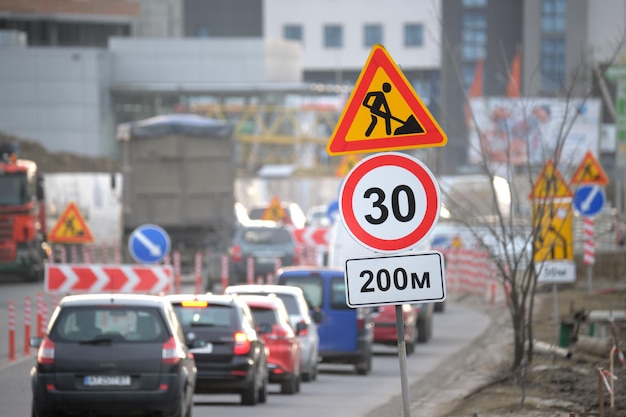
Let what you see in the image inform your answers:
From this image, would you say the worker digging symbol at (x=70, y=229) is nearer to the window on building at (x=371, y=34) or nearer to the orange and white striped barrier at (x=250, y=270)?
the orange and white striped barrier at (x=250, y=270)

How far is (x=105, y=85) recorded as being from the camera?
79.7 m

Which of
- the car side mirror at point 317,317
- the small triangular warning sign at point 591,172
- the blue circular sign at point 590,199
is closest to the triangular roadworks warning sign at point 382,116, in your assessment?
the car side mirror at point 317,317

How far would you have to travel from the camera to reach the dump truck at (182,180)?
141 ft

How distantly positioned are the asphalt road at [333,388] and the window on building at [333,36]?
280 feet

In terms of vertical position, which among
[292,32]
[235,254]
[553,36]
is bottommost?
[235,254]

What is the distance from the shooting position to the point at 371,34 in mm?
114750

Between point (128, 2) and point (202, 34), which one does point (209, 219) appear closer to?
point (128, 2)

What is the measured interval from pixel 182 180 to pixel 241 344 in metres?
25.6

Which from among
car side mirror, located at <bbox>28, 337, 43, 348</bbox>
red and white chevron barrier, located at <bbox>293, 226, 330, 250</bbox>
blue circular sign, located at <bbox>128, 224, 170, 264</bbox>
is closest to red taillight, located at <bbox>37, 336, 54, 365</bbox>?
car side mirror, located at <bbox>28, 337, 43, 348</bbox>

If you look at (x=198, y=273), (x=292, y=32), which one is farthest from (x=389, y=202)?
(x=292, y=32)

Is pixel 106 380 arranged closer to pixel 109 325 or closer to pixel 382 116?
pixel 109 325

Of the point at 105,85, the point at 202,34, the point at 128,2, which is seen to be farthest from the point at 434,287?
the point at 202,34

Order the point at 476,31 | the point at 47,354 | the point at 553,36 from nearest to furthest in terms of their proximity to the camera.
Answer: the point at 47,354, the point at 553,36, the point at 476,31

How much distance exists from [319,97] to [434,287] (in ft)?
280
